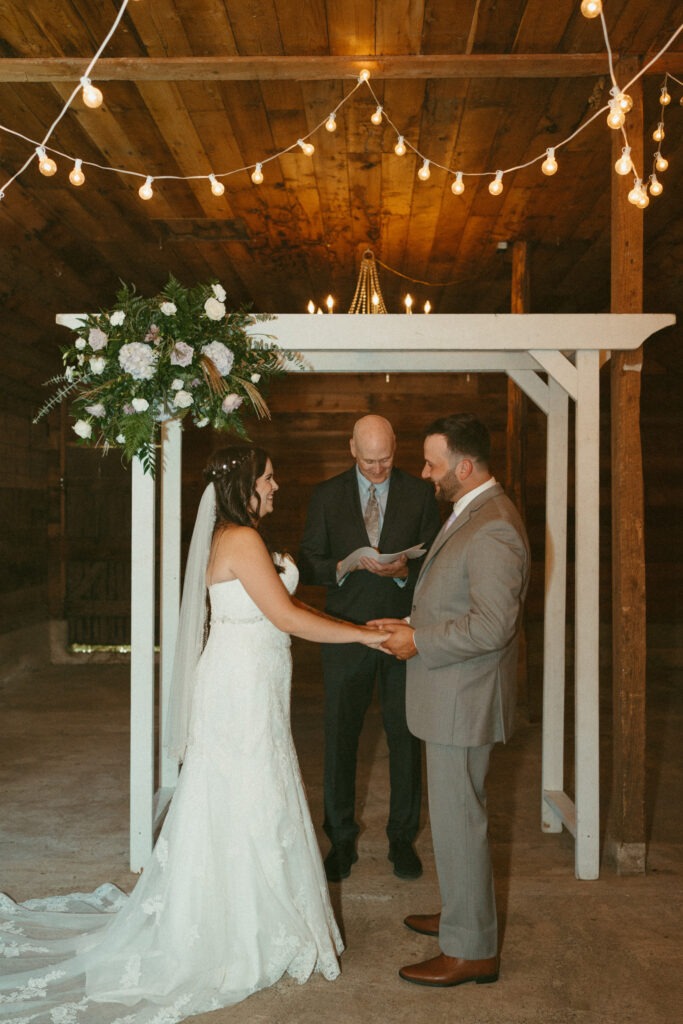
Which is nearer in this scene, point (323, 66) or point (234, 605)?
point (234, 605)

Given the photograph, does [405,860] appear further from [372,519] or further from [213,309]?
[213,309]

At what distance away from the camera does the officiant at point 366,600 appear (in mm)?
3588

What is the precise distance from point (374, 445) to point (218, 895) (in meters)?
1.79

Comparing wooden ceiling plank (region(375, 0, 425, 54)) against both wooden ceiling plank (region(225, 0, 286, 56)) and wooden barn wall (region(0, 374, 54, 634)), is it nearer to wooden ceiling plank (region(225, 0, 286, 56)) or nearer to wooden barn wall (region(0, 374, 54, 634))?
wooden ceiling plank (region(225, 0, 286, 56))

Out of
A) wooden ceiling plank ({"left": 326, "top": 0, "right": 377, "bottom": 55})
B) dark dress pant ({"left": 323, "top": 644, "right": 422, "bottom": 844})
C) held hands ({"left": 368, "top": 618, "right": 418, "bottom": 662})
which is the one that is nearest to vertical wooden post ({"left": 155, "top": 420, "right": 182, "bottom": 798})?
dark dress pant ({"left": 323, "top": 644, "right": 422, "bottom": 844})

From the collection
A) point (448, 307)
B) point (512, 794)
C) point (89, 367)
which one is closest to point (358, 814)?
point (512, 794)

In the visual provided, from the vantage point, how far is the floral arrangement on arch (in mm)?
3170

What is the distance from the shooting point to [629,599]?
144 inches

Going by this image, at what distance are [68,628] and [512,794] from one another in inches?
217

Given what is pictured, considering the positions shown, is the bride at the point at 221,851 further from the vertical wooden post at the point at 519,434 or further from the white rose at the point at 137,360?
the vertical wooden post at the point at 519,434

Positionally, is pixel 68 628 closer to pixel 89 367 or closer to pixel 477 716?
pixel 89 367

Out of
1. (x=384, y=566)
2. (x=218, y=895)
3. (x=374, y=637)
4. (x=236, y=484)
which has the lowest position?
(x=218, y=895)

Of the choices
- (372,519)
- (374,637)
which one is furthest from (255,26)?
(374,637)

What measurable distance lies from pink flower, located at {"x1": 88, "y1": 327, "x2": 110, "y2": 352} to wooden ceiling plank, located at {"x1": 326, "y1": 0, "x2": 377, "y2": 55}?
1.51 meters
